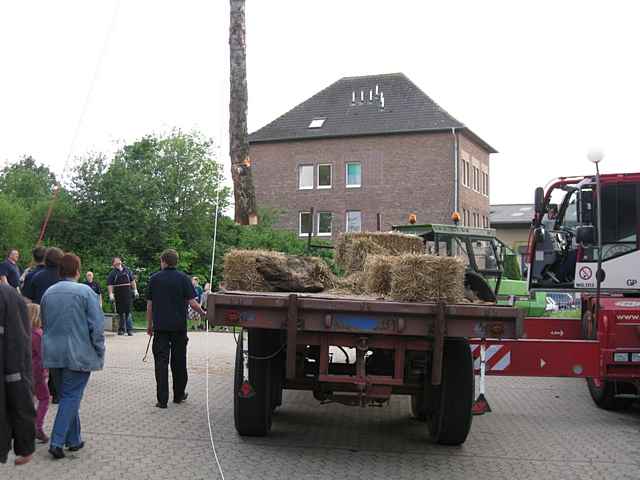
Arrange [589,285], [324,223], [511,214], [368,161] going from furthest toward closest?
[511,214], [324,223], [368,161], [589,285]

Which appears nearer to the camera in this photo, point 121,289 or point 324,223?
point 121,289

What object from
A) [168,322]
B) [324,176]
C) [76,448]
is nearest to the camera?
[76,448]

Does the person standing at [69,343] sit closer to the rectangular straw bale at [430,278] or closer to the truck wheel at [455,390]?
the rectangular straw bale at [430,278]

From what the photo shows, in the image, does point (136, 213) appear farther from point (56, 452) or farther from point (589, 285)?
point (56, 452)

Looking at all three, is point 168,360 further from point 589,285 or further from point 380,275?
point 589,285

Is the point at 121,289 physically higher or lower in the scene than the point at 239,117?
lower

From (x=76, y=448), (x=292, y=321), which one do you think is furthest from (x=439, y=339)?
(x=76, y=448)

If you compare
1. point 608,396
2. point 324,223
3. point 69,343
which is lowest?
point 608,396

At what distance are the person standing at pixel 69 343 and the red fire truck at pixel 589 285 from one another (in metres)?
3.92

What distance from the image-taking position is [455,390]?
8484mm

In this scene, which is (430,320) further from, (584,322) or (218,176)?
(218,176)

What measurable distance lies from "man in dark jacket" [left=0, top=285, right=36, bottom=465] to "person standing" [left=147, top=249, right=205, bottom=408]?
5.17 metres

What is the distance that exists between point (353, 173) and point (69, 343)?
156 ft

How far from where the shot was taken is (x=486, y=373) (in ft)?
31.4
